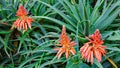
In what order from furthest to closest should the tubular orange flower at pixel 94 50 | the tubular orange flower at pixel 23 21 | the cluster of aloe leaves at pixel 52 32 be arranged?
1. the tubular orange flower at pixel 23 21
2. the cluster of aloe leaves at pixel 52 32
3. the tubular orange flower at pixel 94 50

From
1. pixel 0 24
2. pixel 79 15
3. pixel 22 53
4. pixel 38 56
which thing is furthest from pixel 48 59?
pixel 0 24

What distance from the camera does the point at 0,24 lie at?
3.23 meters

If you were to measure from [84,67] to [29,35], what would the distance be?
75 cm

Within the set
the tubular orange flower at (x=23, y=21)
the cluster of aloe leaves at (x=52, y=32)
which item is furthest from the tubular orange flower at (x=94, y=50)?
the tubular orange flower at (x=23, y=21)

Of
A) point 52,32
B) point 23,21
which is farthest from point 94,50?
point 23,21

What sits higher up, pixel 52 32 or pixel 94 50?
pixel 52 32

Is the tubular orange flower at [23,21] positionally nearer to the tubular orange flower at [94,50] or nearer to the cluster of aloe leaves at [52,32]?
the cluster of aloe leaves at [52,32]

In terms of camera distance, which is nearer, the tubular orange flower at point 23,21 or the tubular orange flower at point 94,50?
the tubular orange flower at point 94,50

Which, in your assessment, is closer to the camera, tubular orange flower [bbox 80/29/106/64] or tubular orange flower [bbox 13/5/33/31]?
tubular orange flower [bbox 80/29/106/64]

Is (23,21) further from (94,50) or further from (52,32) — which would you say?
(94,50)

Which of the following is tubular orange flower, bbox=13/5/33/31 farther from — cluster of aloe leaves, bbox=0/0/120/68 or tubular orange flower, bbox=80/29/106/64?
tubular orange flower, bbox=80/29/106/64

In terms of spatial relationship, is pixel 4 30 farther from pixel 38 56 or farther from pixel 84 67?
pixel 84 67

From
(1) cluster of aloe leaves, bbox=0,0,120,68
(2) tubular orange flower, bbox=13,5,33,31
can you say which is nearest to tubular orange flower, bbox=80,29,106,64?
(1) cluster of aloe leaves, bbox=0,0,120,68

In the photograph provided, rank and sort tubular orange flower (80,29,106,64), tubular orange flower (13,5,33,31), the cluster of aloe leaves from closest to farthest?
tubular orange flower (80,29,106,64)
the cluster of aloe leaves
tubular orange flower (13,5,33,31)
